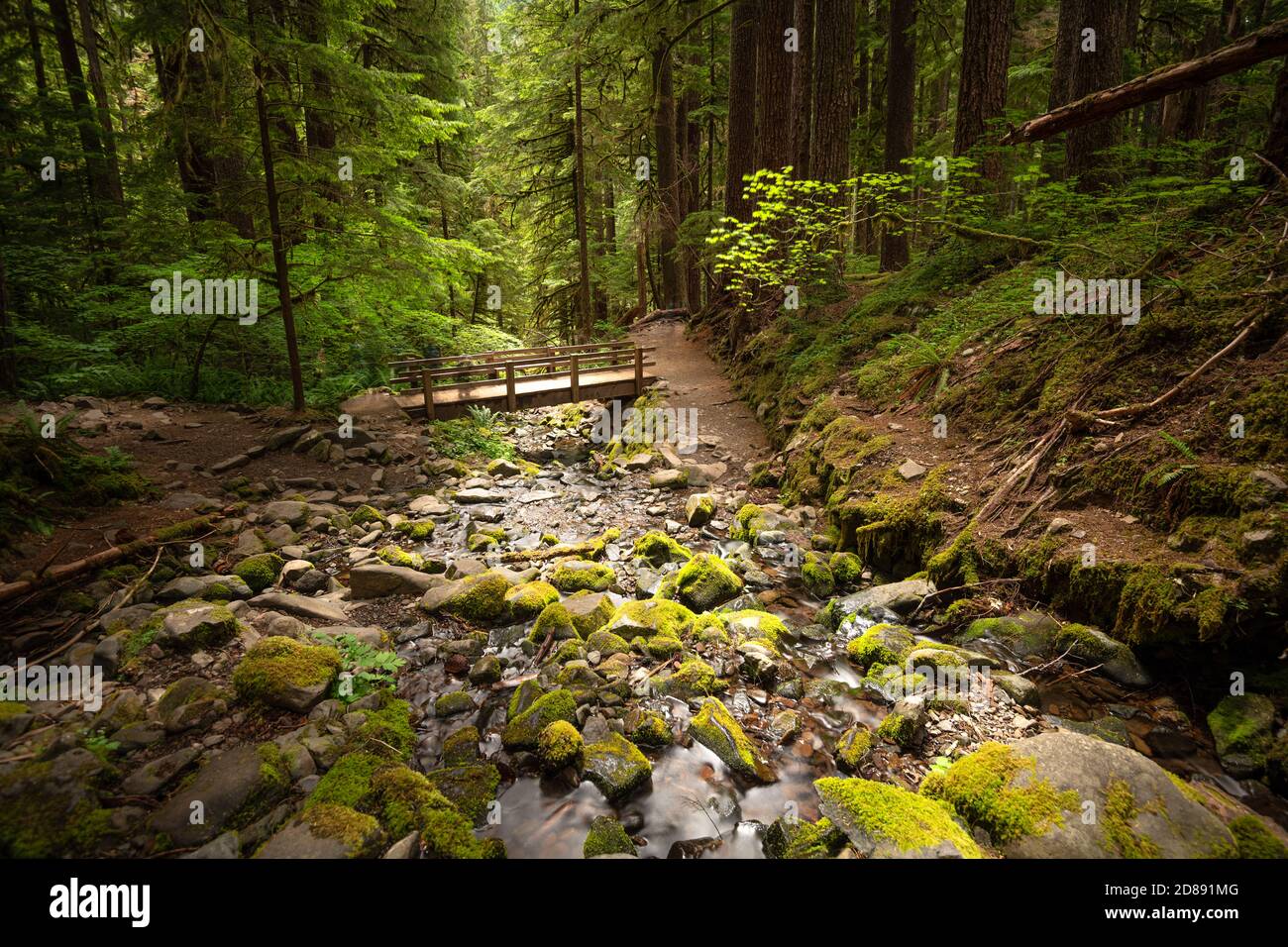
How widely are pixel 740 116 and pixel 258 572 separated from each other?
14.8m

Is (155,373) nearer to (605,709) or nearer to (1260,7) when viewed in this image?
(605,709)

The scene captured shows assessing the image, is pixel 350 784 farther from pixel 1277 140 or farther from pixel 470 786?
pixel 1277 140

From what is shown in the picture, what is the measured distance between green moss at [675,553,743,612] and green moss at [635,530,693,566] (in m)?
0.82

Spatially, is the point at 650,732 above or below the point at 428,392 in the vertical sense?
below

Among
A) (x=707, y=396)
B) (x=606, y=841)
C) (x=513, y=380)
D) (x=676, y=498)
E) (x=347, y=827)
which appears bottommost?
(x=606, y=841)

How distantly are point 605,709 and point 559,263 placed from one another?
1862cm

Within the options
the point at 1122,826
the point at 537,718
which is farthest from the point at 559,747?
the point at 1122,826

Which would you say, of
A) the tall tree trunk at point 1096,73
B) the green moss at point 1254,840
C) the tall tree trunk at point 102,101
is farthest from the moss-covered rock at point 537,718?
the tall tree trunk at point 102,101

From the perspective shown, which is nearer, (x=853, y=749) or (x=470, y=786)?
(x=470, y=786)

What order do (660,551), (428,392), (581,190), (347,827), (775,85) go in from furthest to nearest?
1. (581,190)
2. (775,85)
3. (428,392)
4. (660,551)
5. (347,827)

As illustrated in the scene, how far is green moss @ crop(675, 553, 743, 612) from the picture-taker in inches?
230

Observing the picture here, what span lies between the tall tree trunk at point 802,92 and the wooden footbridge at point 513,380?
216 inches

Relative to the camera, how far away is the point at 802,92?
450 inches
